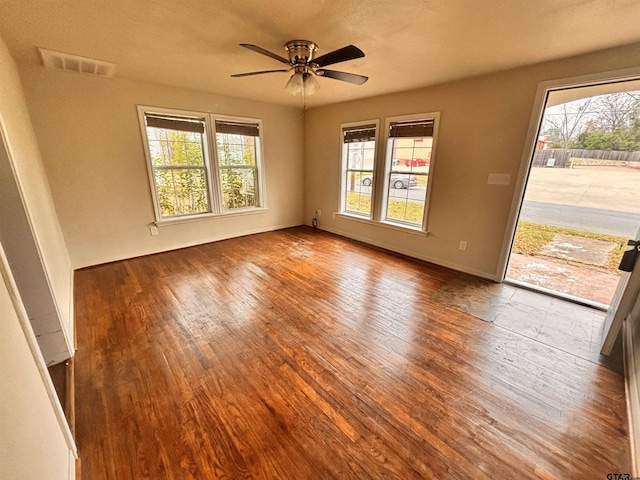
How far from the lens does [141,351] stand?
1.95m

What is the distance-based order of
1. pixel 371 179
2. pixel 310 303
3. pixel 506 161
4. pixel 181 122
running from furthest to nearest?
pixel 371 179, pixel 181 122, pixel 506 161, pixel 310 303

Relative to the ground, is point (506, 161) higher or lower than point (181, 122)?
lower

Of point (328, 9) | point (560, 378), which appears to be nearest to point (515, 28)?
point (328, 9)

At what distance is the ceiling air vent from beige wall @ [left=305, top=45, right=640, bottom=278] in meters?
3.18

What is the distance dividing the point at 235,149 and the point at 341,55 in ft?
9.98

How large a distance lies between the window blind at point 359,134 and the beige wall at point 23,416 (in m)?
4.13

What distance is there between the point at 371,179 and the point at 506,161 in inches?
74.9

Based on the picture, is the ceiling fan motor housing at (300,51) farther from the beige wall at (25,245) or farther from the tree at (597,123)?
the tree at (597,123)

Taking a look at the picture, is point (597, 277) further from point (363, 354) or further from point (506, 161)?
point (363, 354)

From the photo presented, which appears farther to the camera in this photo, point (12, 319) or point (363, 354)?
point (363, 354)

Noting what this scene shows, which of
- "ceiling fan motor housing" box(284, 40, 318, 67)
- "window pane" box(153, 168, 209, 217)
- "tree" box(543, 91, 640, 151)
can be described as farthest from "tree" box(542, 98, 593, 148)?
"window pane" box(153, 168, 209, 217)

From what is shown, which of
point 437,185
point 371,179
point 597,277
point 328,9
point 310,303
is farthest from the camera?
point 371,179

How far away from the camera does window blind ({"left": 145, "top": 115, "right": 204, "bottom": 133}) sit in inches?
140

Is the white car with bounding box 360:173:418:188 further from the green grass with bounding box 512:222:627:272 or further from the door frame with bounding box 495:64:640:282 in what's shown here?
the green grass with bounding box 512:222:627:272
